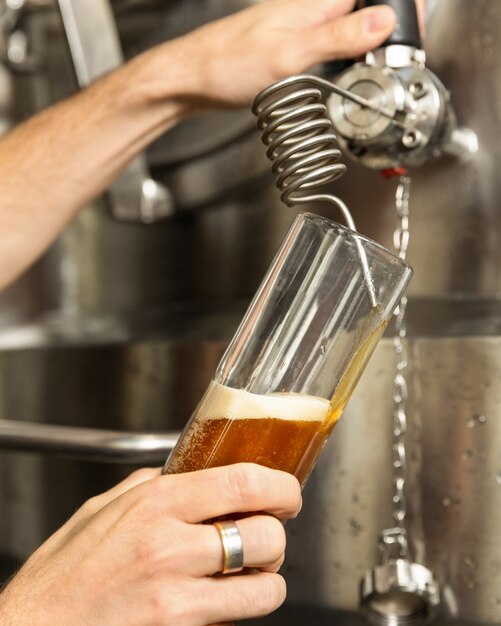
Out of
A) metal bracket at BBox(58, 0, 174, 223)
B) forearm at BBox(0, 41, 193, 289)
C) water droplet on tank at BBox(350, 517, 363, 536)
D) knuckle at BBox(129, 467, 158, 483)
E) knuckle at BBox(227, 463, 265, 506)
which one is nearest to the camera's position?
knuckle at BBox(227, 463, 265, 506)

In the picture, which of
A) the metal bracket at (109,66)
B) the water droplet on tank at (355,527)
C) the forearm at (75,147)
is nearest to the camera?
the water droplet on tank at (355,527)

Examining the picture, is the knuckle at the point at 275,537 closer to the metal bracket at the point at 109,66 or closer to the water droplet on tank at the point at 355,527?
the water droplet on tank at the point at 355,527

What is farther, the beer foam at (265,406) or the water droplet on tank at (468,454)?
the water droplet on tank at (468,454)

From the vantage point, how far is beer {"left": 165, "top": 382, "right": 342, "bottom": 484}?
1.43ft

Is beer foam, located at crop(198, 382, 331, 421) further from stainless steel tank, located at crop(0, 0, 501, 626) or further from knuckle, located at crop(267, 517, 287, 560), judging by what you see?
stainless steel tank, located at crop(0, 0, 501, 626)

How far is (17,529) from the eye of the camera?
812 mm

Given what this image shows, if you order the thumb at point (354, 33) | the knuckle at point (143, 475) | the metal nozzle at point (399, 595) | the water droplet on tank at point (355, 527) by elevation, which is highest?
the thumb at point (354, 33)

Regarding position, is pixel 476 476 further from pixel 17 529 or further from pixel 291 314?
pixel 17 529

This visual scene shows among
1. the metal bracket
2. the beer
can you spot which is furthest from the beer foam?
the metal bracket

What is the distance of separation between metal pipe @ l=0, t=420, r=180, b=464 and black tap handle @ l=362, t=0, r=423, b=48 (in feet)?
1.08

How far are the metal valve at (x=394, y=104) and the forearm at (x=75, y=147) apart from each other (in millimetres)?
195

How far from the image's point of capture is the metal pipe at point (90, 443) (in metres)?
0.62

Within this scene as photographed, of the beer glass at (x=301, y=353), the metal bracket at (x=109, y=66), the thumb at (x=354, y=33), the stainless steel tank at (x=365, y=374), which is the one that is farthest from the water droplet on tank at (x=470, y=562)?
the metal bracket at (x=109, y=66)

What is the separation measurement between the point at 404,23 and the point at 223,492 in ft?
1.21
